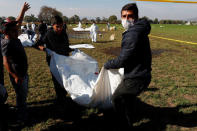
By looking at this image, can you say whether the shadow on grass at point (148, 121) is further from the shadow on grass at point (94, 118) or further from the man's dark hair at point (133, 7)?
the man's dark hair at point (133, 7)

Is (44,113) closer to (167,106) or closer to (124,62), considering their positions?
(124,62)

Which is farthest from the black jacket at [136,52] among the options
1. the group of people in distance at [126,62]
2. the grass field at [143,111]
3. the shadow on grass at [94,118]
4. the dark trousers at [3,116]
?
the dark trousers at [3,116]

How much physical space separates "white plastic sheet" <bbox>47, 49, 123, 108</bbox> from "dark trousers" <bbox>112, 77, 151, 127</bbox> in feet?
1.27

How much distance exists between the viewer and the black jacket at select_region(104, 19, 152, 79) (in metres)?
2.04

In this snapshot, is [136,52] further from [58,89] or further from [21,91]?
[58,89]

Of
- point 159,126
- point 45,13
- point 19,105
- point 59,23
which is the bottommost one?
point 159,126

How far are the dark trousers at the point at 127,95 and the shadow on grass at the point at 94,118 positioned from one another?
0.48 meters

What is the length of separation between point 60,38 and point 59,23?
0.33 meters

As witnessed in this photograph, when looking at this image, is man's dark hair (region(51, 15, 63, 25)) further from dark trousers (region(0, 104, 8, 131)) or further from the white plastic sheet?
dark trousers (region(0, 104, 8, 131))

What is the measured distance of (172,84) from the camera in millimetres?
4941

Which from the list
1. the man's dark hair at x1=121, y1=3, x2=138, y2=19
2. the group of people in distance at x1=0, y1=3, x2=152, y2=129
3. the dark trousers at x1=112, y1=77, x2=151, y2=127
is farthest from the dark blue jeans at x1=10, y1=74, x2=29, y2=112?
the man's dark hair at x1=121, y1=3, x2=138, y2=19

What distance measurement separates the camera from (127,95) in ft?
7.61

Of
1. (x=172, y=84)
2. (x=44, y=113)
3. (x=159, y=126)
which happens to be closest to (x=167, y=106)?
(x=159, y=126)

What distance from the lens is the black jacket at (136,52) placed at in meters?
2.04
